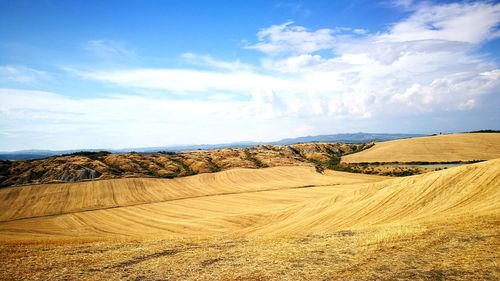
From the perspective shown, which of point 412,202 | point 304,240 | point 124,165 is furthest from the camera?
point 124,165

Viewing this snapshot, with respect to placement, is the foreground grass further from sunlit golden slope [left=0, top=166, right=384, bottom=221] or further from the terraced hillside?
the terraced hillside

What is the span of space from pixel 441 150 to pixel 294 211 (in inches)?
3947

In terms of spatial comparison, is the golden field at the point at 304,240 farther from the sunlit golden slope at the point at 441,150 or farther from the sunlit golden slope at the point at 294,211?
the sunlit golden slope at the point at 441,150

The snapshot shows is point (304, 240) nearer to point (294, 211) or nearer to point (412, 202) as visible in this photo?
point (412, 202)

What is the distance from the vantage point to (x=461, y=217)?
1938cm

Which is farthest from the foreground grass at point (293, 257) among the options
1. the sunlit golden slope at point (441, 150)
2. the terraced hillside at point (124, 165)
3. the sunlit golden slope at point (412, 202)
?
the sunlit golden slope at point (441, 150)

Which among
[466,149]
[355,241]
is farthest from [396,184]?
[466,149]

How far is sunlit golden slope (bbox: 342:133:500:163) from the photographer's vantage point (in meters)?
108

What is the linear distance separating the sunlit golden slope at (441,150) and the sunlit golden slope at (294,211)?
58435 millimetres

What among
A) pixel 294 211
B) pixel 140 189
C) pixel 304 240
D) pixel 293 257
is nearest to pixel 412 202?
pixel 304 240

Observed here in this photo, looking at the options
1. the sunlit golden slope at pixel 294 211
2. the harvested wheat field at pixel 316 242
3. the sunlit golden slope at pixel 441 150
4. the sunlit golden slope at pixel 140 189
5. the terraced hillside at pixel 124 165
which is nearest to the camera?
the harvested wheat field at pixel 316 242

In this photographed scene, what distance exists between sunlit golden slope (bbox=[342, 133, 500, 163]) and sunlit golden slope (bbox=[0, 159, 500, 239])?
58.4 m

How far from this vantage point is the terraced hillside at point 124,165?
83.3 meters

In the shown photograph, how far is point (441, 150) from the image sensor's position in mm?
118875
